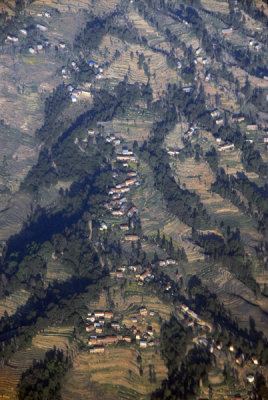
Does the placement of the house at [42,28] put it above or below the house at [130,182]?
above

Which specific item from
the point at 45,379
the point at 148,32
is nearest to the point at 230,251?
the point at 45,379

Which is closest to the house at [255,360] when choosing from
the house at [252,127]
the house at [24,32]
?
the house at [252,127]

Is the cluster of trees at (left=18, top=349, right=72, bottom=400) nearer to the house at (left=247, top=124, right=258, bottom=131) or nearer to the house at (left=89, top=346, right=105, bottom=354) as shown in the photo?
the house at (left=89, top=346, right=105, bottom=354)

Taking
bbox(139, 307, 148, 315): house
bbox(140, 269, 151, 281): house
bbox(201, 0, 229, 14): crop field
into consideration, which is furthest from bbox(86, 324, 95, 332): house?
bbox(201, 0, 229, 14): crop field

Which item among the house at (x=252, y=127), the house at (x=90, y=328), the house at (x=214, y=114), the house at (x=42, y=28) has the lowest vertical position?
the house at (x=90, y=328)

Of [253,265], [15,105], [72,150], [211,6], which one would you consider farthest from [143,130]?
[211,6]

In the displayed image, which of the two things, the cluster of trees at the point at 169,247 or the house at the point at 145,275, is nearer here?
the house at the point at 145,275

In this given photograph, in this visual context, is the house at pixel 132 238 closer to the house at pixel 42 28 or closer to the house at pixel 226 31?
the house at pixel 42 28

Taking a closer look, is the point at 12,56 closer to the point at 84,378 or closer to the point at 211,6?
the point at 211,6
